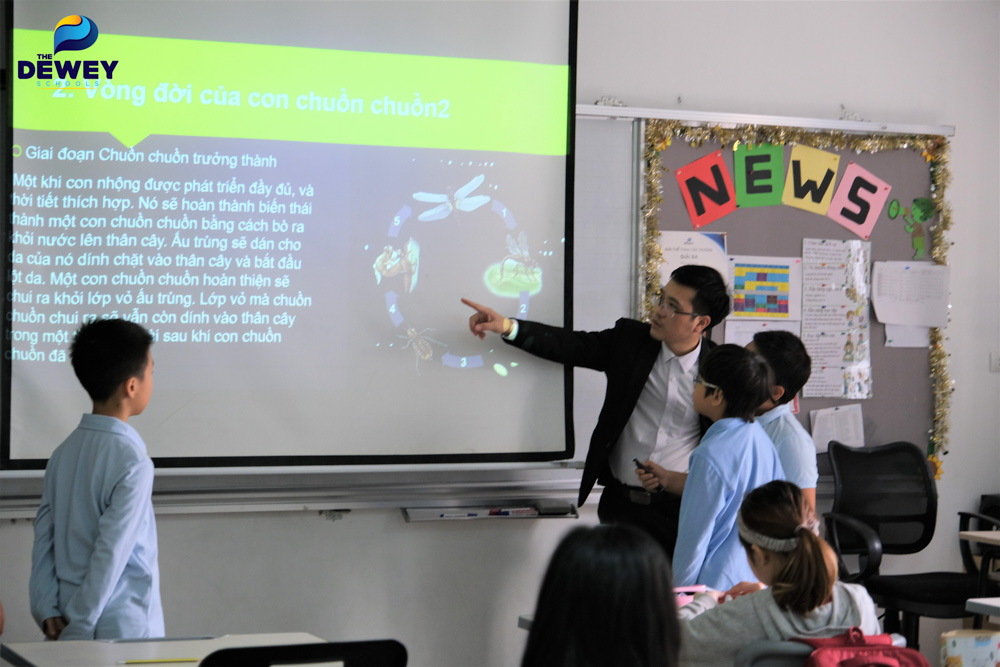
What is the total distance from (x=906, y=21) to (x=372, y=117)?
7.70 feet

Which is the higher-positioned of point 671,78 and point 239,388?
point 671,78

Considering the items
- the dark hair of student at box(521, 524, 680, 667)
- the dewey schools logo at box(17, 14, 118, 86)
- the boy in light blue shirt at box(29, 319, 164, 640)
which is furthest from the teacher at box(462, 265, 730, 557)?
the dark hair of student at box(521, 524, 680, 667)

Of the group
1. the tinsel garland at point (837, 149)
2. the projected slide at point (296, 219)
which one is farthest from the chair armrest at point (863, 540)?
the projected slide at point (296, 219)

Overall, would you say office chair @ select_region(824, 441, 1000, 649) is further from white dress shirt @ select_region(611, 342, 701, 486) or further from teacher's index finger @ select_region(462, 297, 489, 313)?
teacher's index finger @ select_region(462, 297, 489, 313)

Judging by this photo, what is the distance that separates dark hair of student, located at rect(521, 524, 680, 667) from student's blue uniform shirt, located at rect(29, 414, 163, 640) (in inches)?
49.6

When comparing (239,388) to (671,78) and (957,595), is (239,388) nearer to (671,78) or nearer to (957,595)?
(671,78)

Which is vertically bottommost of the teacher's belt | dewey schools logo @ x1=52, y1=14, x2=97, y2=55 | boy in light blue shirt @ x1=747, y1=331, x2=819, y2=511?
the teacher's belt

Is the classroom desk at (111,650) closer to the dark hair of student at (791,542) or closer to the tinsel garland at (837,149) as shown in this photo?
the dark hair of student at (791,542)

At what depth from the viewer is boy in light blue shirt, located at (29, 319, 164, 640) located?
77.8 inches

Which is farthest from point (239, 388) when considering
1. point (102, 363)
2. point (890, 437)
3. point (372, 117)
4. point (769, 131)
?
point (890, 437)

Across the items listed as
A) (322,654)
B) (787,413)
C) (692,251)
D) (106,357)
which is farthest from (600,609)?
(692,251)

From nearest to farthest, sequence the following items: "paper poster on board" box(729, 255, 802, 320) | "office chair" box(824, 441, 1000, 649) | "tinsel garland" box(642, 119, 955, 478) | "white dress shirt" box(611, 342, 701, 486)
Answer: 1. "white dress shirt" box(611, 342, 701, 486)
2. "office chair" box(824, 441, 1000, 649)
3. "tinsel garland" box(642, 119, 955, 478)
4. "paper poster on board" box(729, 255, 802, 320)

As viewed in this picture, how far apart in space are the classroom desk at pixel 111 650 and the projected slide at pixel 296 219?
42.2 inches

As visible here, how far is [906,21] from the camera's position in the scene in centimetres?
375
